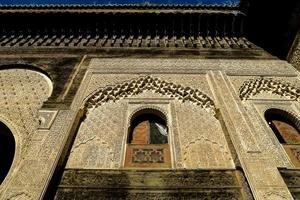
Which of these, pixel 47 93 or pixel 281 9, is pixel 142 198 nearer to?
pixel 47 93

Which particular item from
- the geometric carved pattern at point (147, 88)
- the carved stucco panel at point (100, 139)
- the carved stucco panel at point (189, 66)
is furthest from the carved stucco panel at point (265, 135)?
the carved stucco panel at point (100, 139)

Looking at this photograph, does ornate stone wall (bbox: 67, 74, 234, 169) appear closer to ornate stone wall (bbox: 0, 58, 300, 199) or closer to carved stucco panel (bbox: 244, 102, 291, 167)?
ornate stone wall (bbox: 0, 58, 300, 199)

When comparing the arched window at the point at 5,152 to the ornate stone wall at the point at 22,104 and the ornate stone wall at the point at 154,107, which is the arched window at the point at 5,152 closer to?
the ornate stone wall at the point at 22,104

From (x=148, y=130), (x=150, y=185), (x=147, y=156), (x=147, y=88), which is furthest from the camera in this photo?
(x=147, y=88)

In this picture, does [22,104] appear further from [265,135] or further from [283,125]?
[283,125]

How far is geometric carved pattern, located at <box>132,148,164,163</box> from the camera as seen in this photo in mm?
3331

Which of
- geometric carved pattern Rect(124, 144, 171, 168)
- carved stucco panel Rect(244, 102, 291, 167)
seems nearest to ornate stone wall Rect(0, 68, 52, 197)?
geometric carved pattern Rect(124, 144, 171, 168)

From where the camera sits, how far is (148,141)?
3639 millimetres

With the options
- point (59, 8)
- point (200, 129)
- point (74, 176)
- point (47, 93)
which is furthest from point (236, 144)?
point (59, 8)

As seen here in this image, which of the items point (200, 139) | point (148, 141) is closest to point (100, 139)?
point (148, 141)

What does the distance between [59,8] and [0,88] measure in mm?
2188

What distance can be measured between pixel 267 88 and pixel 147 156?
2052mm

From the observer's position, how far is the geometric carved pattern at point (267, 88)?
419cm

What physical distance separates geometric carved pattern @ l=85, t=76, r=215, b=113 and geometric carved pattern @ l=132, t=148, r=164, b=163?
3.00ft
